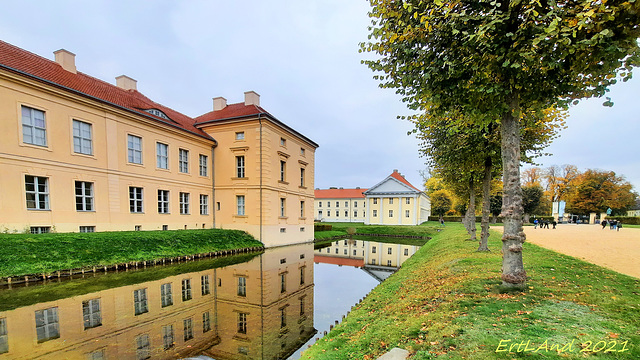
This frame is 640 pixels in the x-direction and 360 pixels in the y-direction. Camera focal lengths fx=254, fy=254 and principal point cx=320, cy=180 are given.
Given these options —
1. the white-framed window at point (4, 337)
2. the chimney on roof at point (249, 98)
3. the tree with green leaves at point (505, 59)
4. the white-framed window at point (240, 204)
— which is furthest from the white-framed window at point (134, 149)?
the tree with green leaves at point (505, 59)

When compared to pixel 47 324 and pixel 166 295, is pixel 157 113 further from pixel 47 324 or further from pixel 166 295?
pixel 47 324

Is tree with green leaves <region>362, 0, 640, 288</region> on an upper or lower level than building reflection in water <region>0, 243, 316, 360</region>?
upper

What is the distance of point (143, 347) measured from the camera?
533cm

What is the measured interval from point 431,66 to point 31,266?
603 inches

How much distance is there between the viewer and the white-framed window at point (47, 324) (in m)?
5.61

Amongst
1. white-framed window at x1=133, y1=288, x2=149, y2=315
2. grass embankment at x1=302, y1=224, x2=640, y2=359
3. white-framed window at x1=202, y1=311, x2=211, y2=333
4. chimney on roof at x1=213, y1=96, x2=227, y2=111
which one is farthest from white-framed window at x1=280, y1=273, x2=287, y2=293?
chimney on roof at x1=213, y1=96, x2=227, y2=111

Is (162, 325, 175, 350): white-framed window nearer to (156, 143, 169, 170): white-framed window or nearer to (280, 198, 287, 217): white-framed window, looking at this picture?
(156, 143, 169, 170): white-framed window

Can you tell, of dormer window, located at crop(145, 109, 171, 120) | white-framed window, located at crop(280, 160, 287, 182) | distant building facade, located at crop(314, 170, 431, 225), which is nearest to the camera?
dormer window, located at crop(145, 109, 171, 120)

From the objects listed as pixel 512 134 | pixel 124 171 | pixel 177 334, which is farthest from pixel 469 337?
pixel 124 171

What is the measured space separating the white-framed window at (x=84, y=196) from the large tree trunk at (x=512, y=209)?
19.3 metres

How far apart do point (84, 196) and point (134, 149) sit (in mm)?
4165

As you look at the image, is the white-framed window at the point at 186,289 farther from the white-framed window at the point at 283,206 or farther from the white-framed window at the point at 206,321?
the white-framed window at the point at 283,206

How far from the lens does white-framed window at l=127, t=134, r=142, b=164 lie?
16.8m

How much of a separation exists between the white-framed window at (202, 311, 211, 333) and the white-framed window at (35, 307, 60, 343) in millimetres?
2971
